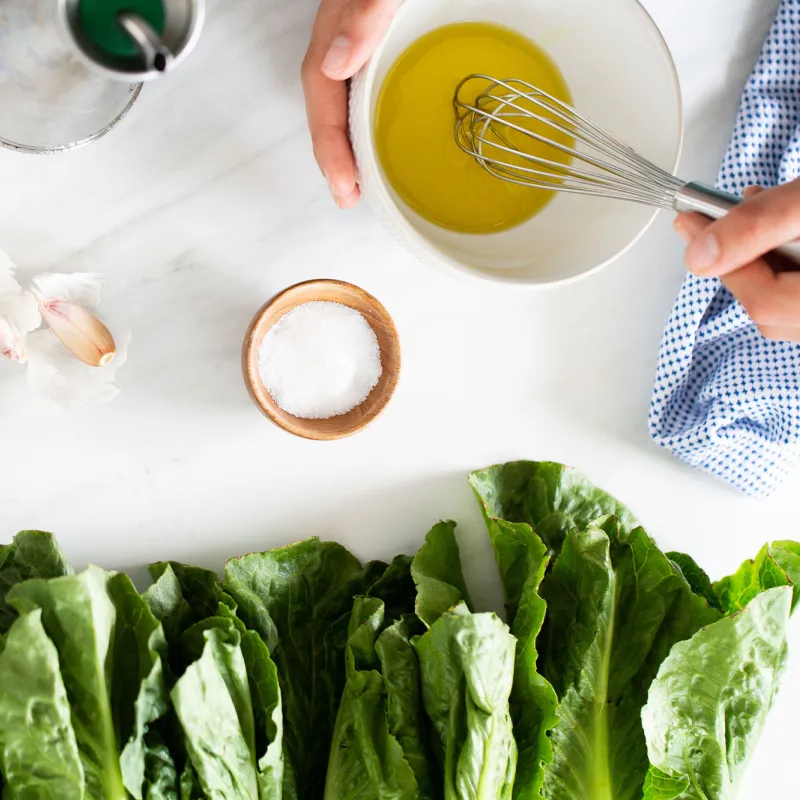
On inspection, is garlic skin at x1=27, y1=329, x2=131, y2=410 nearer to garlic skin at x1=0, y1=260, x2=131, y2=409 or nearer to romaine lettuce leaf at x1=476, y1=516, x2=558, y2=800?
garlic skin at x1=0, y1=260, x2=131, y2=409

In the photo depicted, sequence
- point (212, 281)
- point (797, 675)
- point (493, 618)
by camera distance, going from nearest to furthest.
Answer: point (493, 618)
point (212, 281)
point (797, 675)

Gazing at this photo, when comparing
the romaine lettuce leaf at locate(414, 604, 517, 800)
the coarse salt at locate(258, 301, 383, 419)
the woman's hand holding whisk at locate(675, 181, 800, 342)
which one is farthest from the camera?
the coarse salt at locate(258, 301, 383, 419)

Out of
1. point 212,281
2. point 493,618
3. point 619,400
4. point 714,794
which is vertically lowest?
point 714,794

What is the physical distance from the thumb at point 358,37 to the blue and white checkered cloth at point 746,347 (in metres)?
0.41

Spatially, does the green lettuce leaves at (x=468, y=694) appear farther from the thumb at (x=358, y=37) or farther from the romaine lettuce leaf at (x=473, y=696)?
the thumb at (x=358, y=37)

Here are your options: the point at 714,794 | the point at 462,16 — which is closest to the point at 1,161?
the point at 462,16

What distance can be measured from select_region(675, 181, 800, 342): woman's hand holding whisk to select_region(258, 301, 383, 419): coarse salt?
32 centimetres

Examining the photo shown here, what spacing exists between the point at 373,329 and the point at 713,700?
0.48 metres

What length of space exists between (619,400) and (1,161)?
26.4 inches

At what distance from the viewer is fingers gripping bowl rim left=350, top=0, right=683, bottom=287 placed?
29.3 inches

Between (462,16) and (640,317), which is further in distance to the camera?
(640,317)

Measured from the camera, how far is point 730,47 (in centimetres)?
96

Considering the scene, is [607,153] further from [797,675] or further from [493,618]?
[797,675]

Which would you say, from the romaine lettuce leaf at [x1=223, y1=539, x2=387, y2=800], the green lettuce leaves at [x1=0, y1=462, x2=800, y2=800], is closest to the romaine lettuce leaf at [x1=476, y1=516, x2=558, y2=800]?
the green lettuce leaves at [x1=0, y1=462, x2=800, y2=800]
